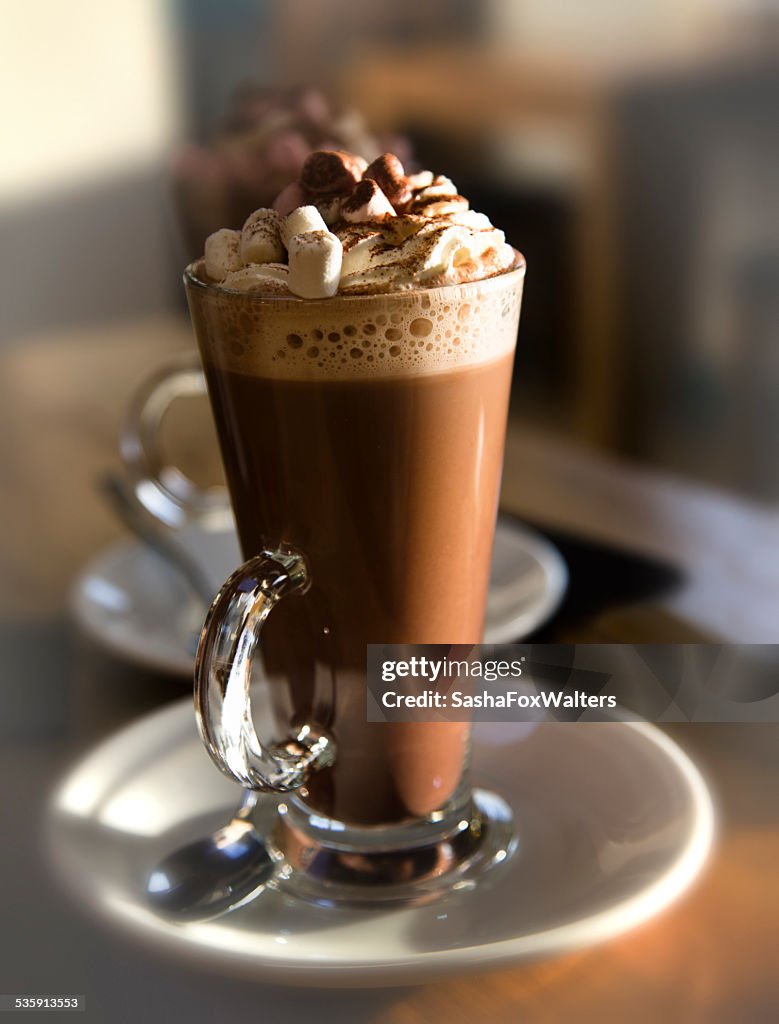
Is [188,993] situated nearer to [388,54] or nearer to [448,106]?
[448,106]

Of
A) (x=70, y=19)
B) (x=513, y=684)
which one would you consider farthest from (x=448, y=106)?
(x=513, y=684)

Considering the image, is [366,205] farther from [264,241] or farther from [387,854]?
[387,854]

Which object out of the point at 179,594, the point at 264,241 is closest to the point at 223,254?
the point at 264,241

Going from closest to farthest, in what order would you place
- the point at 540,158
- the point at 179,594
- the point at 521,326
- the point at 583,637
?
1. the point at 583,637
2. the point at 179,594
3. the point at 521,326
4. the point at 540,158

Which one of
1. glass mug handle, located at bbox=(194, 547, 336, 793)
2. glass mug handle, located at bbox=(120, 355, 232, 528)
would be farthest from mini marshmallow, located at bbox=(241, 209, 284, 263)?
glass mug handle, located at bbox=(120, 355, 232, 528)

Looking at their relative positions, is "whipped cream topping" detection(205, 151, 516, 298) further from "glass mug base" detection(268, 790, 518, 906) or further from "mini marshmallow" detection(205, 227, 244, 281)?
"glass mug base" detection(268, 790, 518, 906)

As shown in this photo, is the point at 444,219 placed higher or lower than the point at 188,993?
higher

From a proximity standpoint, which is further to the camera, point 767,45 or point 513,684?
point 767,45
